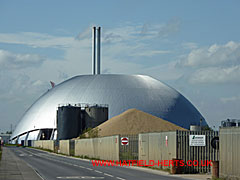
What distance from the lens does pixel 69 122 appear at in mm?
125875

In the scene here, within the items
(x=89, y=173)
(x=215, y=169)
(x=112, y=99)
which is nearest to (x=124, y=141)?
(x=89, y=173)

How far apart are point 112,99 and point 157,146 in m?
104

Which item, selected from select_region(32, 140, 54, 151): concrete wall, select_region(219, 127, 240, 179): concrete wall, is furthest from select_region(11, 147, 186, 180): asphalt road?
select_region(32, 140, 54, 151): concrete wall

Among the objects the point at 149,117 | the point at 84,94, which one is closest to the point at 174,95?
the point at 84,94

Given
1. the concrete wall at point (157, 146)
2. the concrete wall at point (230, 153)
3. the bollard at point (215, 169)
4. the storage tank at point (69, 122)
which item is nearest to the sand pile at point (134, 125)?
the storage tank at point (69, 122)

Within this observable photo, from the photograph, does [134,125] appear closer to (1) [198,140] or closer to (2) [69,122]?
(2) [69,122]

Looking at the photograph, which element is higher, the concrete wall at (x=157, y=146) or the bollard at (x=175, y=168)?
the concrete wall at (x=157, y=146)

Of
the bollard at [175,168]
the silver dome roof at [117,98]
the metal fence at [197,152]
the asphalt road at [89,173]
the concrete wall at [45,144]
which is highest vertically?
the silver dome roof at [117,98]

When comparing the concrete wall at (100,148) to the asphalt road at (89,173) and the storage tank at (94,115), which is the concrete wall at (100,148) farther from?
the storage tank at (94,115)

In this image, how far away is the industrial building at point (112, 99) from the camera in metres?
145

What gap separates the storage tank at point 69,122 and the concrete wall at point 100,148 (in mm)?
46596

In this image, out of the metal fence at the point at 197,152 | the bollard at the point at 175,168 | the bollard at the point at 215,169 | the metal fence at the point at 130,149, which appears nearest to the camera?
the bollard at the point at 215,169

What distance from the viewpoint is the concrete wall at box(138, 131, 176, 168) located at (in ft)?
124

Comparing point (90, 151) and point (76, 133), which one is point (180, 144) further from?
point (76, 133)
